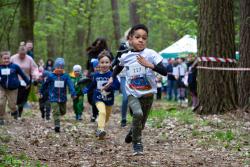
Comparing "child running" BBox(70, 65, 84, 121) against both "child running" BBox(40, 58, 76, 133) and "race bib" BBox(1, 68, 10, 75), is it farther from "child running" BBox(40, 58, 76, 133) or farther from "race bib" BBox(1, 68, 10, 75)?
"child running" BBox(40, 58, 76, 133)

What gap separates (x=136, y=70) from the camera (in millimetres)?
8406

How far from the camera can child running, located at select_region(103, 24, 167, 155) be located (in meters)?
8.23

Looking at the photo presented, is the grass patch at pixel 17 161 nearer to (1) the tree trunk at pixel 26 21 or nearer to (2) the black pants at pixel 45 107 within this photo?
(2) the black pants at pixel 45 107

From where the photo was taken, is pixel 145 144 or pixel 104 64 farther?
pixel 104 64

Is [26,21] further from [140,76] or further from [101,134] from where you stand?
[140,76]

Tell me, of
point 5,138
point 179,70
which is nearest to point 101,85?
point 5,138

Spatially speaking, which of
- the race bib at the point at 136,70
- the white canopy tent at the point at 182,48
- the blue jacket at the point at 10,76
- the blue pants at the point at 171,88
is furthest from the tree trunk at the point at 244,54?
the blue pants at the point at 171,88

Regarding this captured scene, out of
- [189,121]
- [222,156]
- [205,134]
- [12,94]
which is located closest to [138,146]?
[222,156]

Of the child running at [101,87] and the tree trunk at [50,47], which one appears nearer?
the child running at [101,87]

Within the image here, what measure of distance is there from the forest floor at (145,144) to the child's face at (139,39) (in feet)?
5.52

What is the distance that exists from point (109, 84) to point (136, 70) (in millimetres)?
1773

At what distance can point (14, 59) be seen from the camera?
15062 mm

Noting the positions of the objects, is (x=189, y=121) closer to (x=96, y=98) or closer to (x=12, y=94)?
(x=96, y=98)

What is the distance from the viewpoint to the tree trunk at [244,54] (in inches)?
512
